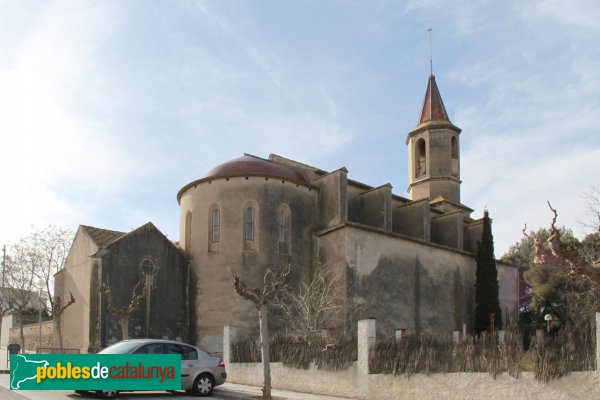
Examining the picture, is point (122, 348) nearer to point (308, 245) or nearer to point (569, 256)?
point (569, 256)

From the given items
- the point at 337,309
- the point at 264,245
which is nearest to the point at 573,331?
the point at 337,309

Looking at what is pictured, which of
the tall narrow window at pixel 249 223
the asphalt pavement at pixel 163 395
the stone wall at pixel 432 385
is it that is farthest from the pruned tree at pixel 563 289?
the tall narrow window at pixel 249 223

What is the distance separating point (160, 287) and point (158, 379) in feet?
48.1

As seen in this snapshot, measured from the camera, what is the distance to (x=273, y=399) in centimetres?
1576

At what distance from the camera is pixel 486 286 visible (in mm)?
35469

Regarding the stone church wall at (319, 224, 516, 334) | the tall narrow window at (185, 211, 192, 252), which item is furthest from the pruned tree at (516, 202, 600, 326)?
the tall narrow window at (185, 211, 192, 252)

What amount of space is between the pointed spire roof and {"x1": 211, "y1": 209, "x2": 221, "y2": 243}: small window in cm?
2057

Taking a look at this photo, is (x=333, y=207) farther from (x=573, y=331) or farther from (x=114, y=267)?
(x=573, y=331)

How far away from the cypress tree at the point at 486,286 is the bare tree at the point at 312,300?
10.9m

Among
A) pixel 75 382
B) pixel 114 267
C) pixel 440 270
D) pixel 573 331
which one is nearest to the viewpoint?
pixel 573 331

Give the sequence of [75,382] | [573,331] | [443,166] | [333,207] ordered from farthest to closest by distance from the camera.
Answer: [443,166] < [333,207] < [75,382] < [573,331]

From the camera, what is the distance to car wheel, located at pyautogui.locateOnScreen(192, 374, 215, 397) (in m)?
16.1

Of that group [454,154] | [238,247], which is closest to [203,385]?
[238,247]

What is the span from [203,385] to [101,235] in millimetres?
15537
